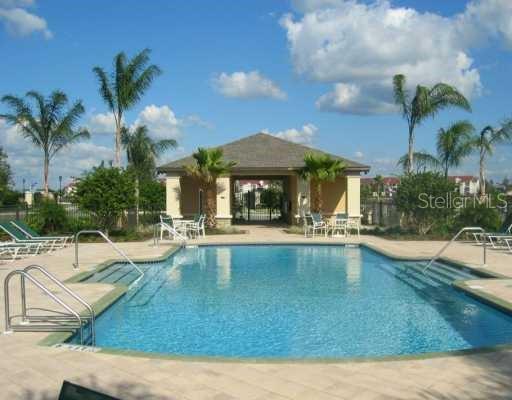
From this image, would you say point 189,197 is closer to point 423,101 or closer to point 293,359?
point 423,101

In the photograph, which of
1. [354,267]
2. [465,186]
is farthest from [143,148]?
[465,186]

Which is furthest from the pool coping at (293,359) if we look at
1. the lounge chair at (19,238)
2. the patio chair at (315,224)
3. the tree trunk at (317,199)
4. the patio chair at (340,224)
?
the tree trunk at (317,199)

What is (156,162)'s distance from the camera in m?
36.5

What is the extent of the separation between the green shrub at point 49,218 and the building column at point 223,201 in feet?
22.9

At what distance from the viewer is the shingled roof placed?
82.4 ft

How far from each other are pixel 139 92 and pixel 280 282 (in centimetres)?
1517

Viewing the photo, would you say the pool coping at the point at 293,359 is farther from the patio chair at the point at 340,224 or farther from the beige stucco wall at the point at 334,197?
the beige stucco wall at the point at 334,197

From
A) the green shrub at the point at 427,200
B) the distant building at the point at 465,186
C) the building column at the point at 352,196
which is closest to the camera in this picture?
the green shrub at the point at 427,200

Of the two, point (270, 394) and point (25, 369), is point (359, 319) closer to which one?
point (270, 394)

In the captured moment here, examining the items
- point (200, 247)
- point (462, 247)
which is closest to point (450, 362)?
point (462, 247)

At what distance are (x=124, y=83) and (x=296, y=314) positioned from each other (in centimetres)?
1779

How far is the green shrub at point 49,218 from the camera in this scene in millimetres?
21047

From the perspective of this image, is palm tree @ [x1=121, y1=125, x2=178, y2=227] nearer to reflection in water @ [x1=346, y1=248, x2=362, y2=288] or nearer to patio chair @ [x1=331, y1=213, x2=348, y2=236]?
patio chair @ [x1=331, y1=213, x2=348, y2=236]

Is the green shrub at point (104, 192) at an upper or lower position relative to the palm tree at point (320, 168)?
lower
